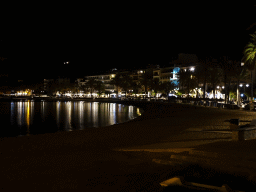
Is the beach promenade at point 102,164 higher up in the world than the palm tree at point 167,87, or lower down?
lower down

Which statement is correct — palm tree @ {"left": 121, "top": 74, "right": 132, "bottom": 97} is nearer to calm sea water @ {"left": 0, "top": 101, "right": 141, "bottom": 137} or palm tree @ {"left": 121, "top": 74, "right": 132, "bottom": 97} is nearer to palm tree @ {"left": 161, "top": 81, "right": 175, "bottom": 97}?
palm tree @ {"left": 161, "top": 81, "right": 175, "bottom": 97}

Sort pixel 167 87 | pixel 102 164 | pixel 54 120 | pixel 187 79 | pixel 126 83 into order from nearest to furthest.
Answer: pixel 102 164 → pixel 54 120 → pixel 187 79 → pixel 167 87 → pixel 126 83

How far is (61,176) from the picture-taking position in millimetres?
7125

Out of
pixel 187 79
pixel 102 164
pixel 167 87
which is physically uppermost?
pixel 187 79

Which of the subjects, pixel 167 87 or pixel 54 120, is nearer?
pixel 54 120

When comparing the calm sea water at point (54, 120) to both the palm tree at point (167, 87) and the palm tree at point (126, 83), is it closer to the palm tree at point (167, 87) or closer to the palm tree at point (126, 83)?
the palm tree at point (167, 87)

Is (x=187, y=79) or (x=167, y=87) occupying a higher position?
(x=187, y=79)

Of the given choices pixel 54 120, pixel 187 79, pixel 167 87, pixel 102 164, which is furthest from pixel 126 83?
pixel 102 164

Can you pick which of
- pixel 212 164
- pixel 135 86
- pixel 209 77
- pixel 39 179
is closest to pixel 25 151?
pixel 39 179

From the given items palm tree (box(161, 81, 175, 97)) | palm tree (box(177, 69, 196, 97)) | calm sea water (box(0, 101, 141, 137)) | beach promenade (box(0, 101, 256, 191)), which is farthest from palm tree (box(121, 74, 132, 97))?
beach promenade (box(0, 101, 256, 191))

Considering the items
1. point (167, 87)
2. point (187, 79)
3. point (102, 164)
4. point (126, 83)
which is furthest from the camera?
point (126, 83)

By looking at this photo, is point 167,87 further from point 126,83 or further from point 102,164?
point 102,164

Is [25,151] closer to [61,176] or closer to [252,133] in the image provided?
[61,176]

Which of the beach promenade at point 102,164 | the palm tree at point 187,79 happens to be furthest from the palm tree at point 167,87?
the beach promenade at point 102,164
